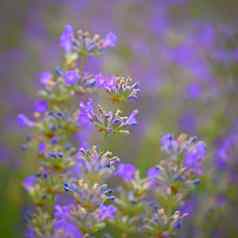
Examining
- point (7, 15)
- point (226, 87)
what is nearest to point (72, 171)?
point (226, 87)

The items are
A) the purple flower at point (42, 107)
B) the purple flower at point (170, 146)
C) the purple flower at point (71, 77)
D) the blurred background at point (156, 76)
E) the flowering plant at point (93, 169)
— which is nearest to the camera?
the flowering plant at point (93, 169)

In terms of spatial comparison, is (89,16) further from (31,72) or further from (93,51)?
(93,51)

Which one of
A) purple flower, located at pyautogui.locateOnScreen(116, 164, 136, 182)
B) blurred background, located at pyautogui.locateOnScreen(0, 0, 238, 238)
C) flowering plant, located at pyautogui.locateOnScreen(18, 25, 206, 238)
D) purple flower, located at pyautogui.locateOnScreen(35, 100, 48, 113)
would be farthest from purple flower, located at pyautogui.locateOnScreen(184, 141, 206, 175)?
blurred background, located at pyautogui.locateOnScreen(0, 0, 238, 238)

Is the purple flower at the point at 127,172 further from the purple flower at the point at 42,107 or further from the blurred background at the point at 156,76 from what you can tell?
the blurred background at the point at 156,76

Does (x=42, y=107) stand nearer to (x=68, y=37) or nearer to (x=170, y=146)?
(x=68, y=37)

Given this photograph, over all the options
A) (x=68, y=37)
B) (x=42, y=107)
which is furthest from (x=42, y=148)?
(x=68, y=37)

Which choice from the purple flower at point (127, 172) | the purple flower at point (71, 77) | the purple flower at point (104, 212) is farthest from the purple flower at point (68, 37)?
the purple flower at point (104, 212)
